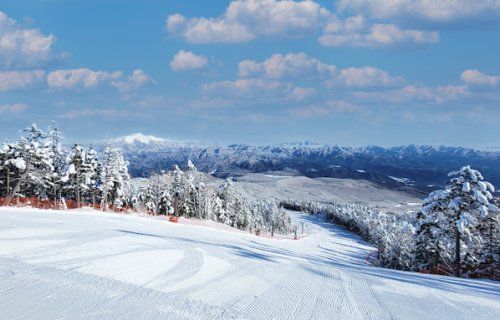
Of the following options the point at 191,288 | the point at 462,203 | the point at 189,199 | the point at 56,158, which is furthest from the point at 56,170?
the point at 191,288

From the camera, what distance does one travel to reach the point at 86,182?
60750 mm

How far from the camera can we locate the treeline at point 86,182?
50.7 metres

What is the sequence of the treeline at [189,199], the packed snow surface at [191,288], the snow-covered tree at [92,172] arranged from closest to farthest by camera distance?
1. the packed snow surface at [191,288]
2. the snow-covered tree at [92,172]
3. the treeline at [189,199]

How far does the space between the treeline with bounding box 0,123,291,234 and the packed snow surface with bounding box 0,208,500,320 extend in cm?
2470

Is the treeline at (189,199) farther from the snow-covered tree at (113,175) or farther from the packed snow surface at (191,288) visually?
the packed snow surface at (191,288)

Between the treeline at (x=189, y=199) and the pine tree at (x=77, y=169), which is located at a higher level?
the pine tree at (x=77, y=169)

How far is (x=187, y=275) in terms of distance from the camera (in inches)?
403

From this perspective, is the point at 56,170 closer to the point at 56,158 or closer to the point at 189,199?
the point at 56,158

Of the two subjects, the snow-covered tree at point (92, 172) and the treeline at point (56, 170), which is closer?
the treeline at point (56, 170)

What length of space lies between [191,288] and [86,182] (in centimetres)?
5569

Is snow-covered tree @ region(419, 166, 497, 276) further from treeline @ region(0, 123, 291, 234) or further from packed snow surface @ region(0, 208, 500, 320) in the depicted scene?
treeline @ region(0, 123, 291, 234)

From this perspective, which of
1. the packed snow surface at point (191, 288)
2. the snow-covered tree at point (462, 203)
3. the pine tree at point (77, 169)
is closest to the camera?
the packed snow surface at point (191, 288)

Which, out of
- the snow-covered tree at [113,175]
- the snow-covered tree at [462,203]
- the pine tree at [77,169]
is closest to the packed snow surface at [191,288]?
the snow-covered tree at [462,203]

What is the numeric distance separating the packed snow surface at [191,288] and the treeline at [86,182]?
24698 millimetres
